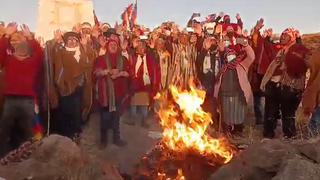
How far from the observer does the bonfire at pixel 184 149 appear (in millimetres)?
7113

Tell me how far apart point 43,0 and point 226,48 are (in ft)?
8.73

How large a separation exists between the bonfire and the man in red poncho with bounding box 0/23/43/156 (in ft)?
5.58

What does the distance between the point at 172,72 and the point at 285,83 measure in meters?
1.60

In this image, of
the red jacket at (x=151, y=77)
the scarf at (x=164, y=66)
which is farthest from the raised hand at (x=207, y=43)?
the red jacket at (x=151, y=77)

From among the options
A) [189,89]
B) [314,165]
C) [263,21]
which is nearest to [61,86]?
[189,89]

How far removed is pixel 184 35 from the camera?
30.2 feet

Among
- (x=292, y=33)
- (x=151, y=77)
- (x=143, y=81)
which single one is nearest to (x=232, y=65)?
(x=292, y=33)

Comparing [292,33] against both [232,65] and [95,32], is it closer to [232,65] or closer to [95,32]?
[232,65]

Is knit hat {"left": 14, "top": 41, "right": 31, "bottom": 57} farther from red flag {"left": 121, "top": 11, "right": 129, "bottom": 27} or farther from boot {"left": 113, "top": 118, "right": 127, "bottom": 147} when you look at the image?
boot {"left": 113, "top": 118, "right": 127, "bottom": 147}

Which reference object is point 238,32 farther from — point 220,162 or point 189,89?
point 220,162

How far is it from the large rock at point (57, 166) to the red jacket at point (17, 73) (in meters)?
1.45

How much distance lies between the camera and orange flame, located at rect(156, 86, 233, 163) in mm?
7375

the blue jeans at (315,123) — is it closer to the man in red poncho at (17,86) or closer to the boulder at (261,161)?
the boulder at (261,161)

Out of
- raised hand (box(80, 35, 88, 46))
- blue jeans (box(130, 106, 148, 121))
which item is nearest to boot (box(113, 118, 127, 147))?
blue jeans (box(130, 106, 148, 121))
